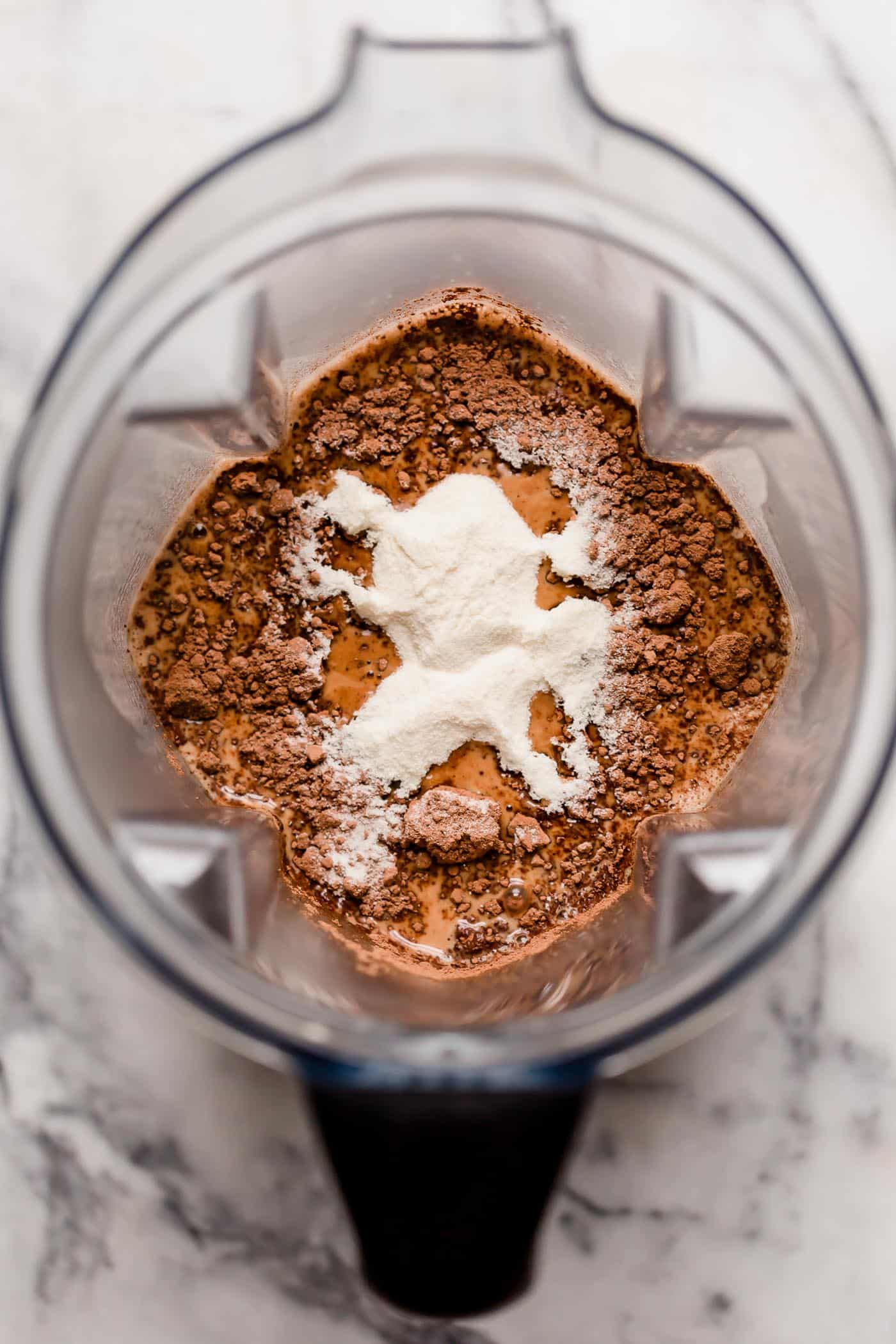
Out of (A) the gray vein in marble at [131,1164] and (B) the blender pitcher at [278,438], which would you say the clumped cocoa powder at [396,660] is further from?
(A) the gray vein in marble at [131,1164]

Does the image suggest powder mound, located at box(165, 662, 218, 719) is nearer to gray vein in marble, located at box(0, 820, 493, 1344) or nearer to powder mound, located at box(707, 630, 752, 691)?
gray vein in marble, located at box(0, 820, 493, 1344)

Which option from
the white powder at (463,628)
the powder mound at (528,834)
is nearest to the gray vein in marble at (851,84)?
the white powder at (463,628)

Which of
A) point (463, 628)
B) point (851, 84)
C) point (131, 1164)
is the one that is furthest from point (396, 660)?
point (851, 84)

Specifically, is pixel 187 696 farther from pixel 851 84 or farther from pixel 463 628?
pixel 851 84

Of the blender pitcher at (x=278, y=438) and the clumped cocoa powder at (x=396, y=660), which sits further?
the clumped cocoa powder at (x=396, y=660)

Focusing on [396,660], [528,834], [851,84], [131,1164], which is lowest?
[131,1164]

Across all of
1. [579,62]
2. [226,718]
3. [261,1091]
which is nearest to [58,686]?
[226,718]

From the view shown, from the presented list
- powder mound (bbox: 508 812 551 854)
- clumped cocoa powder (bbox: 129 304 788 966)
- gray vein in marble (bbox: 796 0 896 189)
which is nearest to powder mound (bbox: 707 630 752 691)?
clumped cocoa powder (bbox: 129 304 788 966)
